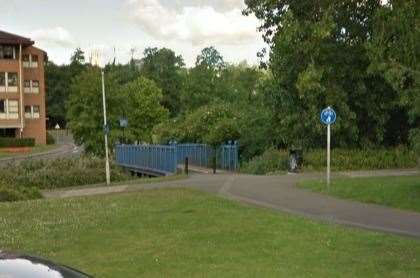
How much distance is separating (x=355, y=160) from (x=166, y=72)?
226 feet

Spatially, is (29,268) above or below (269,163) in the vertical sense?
above

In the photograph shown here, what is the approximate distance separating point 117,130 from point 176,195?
1118 inches

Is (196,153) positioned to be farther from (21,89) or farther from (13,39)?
(21,89)

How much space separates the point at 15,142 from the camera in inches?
3056

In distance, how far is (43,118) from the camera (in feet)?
287

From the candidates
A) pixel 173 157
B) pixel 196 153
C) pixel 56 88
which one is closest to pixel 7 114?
pixel 56 88

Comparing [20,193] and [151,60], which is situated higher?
[151,60]

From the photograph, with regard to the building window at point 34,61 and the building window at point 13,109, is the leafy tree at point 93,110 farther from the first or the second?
the building window at point 34,61

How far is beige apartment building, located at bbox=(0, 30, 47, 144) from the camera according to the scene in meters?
81.5

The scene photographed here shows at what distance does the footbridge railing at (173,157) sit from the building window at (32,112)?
151 ft

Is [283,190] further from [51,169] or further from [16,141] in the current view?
[16,141]

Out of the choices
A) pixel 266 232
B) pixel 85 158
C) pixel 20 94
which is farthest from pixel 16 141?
pixel 266 232

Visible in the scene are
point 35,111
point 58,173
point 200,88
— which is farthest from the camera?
point 35,111

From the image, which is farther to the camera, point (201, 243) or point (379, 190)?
point (379, 190)
